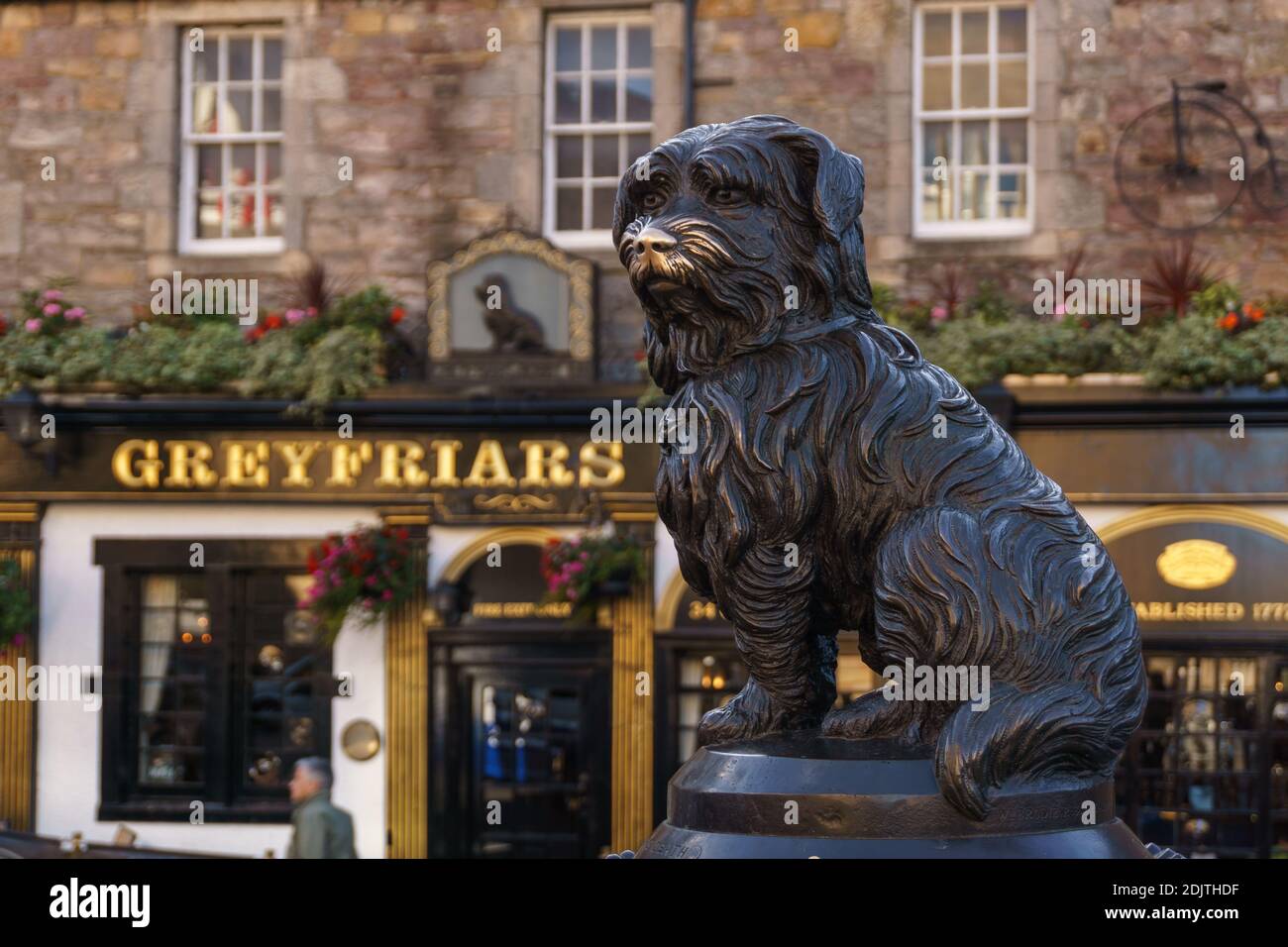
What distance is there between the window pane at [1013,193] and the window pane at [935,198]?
0.37m

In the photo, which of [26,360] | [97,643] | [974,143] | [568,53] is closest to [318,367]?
[26,360]

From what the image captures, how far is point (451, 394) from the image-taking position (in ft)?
44.8

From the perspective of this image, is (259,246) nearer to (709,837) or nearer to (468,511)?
(468,511)

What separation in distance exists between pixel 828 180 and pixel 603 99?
1053 cm

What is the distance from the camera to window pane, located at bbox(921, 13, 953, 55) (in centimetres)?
1377

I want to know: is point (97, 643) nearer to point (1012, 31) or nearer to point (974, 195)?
point (974, 195)

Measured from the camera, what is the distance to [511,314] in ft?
45.0

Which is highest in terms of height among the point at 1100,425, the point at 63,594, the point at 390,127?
the point at 390,127

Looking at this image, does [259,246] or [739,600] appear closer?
[739,600]

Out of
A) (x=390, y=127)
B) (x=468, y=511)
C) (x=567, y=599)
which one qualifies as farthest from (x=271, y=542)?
(x=390, y=127)
